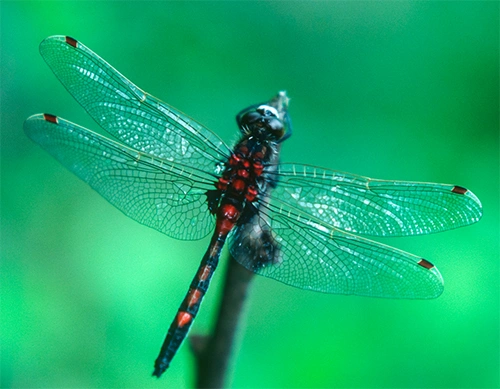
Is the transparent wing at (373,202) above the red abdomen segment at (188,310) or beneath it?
above

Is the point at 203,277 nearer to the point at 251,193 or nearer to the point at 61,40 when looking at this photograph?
the point at 251,193

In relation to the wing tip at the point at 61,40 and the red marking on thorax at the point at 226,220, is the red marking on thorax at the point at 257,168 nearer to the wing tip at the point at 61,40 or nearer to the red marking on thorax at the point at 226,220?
the red marking on thorax at the point at 226,220

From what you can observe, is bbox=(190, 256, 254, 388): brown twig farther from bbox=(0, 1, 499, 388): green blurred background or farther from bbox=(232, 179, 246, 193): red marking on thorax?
bbox=(0, 1, 499, 388): green blurred background

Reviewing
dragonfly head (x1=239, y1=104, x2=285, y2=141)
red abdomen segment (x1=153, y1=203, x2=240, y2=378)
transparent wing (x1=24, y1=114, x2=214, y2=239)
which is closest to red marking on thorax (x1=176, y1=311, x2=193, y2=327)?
red abdomen segment (x1=153, y1=203, x2=240, y2=378)

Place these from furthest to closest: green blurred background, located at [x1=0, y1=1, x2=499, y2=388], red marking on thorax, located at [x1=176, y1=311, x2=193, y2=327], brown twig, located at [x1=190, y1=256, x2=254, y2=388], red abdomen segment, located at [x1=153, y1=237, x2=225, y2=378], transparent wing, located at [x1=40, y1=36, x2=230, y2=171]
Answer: green blurred background, located at [x1=0, y1=1, x2=499, y2=388] → transparent wing, located at [x1=40, y1=36, x2=230, y2=171] → red marking on thorax, located at [x1=176, y1=311, x2=193, y2=327] → red abdomen segment, located at [x1=153, y1=237, x2=225, y2=378] → brown twig, located at [x1=190, y1=256, x2=254, y2=388]

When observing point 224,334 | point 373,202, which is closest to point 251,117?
point 373,202

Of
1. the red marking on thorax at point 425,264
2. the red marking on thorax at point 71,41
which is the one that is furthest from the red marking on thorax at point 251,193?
the red marking on thorax at point 71,41
